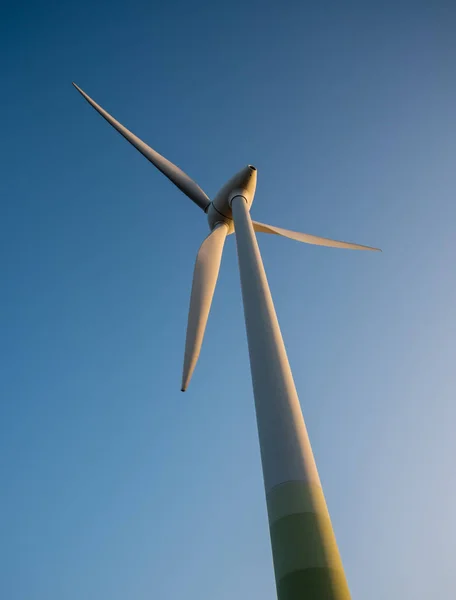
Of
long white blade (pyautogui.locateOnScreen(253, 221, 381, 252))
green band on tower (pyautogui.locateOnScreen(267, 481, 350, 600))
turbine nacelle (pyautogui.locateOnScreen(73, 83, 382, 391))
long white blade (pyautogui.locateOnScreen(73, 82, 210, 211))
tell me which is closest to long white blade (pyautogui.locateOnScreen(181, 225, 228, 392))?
turbine nacelle (pyautogui.locateOnScreen(73, 83, 382, 391))

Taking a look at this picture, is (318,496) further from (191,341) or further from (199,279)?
(199,279)

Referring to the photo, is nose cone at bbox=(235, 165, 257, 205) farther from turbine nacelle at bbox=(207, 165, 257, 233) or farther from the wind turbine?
the wind turbine

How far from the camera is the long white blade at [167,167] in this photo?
19.6 metres

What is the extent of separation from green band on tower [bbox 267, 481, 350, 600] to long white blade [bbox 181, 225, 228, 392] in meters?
5.11

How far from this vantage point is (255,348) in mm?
9062

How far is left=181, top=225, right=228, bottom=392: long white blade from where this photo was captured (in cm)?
1245

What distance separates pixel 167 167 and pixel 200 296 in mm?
9498

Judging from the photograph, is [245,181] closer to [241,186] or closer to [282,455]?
[241,186]

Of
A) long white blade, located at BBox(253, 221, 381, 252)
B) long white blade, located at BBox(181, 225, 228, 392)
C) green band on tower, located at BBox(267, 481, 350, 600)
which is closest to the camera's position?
green band on tower, located at BBox(267, 481, 350, 600)

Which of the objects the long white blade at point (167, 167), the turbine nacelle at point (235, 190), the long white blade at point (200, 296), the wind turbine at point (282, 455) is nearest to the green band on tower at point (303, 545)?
the wind turbine at point (282, 455)

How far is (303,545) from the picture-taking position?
248 inches

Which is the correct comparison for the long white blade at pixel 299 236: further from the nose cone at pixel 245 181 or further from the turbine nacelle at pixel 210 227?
the nose cone at pixel 245 181

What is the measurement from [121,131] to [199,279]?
11036 mm

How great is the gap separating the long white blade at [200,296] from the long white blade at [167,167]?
3.82 metres
